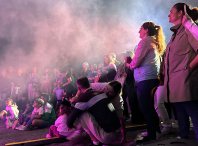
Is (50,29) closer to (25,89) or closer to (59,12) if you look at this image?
(59,12)

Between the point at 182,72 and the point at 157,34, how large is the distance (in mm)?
775

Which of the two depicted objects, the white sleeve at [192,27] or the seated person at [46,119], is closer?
the white sleeve at [192,27]

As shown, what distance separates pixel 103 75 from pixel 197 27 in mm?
2285

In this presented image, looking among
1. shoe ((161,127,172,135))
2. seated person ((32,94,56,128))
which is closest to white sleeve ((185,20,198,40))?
shoe ((161,127,172,135))

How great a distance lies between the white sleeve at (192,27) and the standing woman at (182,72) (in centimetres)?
4

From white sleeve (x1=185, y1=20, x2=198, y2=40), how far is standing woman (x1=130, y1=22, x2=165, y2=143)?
50cm

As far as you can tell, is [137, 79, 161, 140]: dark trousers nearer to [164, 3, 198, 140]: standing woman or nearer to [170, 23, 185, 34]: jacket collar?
[164, 3, 198, 140]: standing woman

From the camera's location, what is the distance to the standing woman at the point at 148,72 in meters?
1.73

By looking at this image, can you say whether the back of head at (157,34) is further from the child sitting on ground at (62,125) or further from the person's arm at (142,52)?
the child sitting on ground at (62,125)

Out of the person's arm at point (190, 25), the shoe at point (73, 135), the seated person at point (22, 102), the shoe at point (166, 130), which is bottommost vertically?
the shoe at point (166, 130)

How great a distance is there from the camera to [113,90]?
2.05 meters

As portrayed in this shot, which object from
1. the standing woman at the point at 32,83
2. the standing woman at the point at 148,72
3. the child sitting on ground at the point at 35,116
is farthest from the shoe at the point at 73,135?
the standing woman at the point at 32,83

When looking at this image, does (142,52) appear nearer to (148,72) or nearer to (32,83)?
(148,72)

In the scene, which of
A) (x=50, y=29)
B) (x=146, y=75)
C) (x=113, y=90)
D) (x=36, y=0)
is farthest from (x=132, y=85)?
(x=36, y=0)
